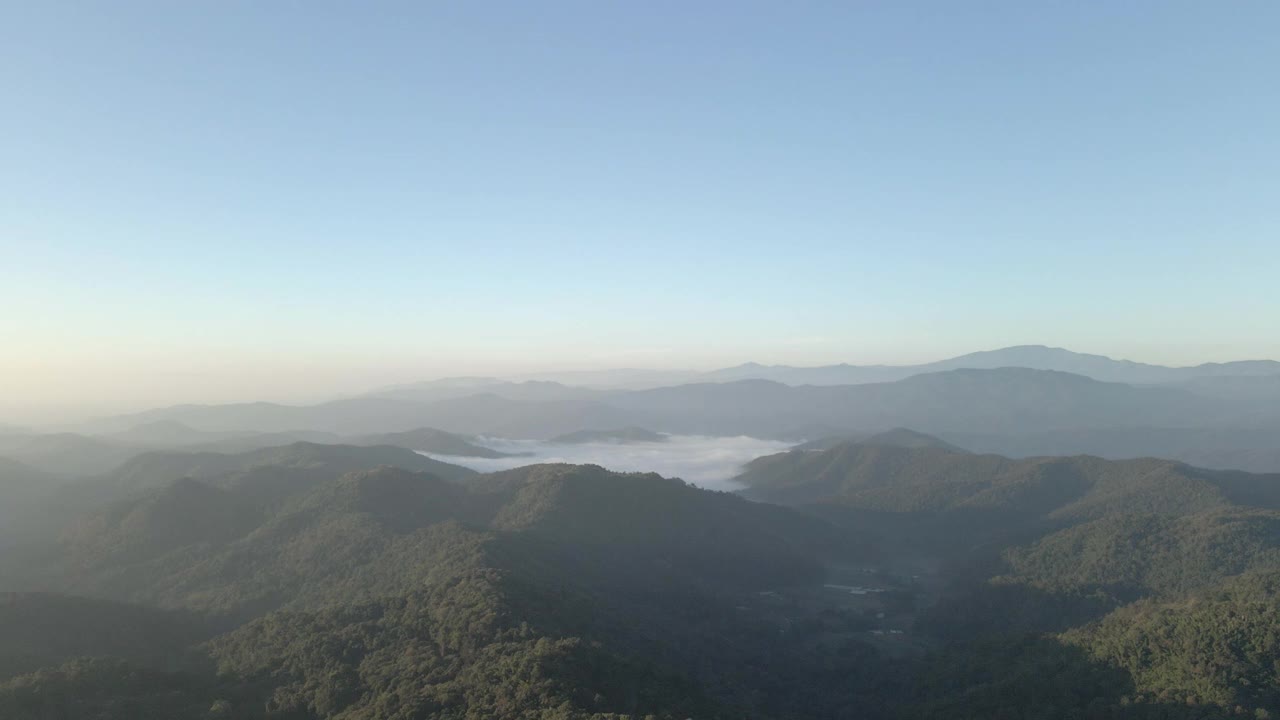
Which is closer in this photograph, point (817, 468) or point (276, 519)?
point (276, 519)

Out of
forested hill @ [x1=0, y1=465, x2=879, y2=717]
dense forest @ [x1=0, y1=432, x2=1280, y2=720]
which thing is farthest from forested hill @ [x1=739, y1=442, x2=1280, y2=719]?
forested hill @ [x1=0, y1=465, x2=879, y2=717]

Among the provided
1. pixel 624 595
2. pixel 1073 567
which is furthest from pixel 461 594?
pixel 1073 567

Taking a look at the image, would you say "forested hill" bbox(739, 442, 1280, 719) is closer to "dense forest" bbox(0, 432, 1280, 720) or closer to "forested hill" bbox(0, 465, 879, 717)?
"dense forest" bbox(0, 432, 1280, 720)

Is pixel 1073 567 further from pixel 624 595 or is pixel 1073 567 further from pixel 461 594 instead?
pixel 461 594

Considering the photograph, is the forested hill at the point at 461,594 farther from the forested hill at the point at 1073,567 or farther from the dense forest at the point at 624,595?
the forested hill at the point at 1073,567

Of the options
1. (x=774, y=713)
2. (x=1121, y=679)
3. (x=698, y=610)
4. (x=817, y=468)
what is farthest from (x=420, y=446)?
(x=1121, y=679)

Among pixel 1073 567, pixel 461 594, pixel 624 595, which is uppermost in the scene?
pixel 461 594

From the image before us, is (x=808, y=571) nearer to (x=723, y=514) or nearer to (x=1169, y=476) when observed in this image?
(x=723, y=514)

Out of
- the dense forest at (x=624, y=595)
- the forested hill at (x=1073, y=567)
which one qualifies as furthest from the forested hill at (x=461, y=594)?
the forested hill at (x=1073, y=567)
